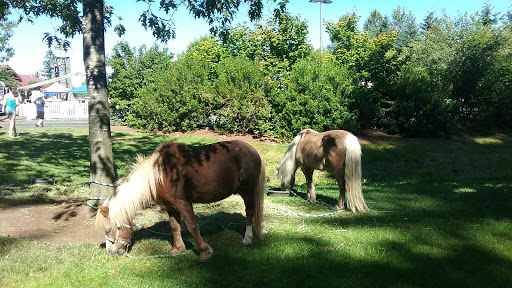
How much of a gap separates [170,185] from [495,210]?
5824 millimetres

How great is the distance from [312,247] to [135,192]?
8.11 feet

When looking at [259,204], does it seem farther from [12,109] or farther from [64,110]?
[64,110]

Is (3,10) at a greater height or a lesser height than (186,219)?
greater

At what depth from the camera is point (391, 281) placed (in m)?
4.37

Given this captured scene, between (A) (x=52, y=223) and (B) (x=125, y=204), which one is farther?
(A) (x=52, y=223)

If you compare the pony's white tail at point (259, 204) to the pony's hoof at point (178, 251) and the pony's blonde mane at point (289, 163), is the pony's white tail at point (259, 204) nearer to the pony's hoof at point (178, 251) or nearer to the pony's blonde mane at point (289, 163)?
the pony's hoof at point (178, 251)

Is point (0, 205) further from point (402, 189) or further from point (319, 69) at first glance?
point (319, 69)

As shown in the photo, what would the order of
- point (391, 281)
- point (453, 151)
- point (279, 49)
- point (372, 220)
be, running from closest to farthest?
point (391, 281)
point (372, 220)
point (453, 151)
point (279, 49)

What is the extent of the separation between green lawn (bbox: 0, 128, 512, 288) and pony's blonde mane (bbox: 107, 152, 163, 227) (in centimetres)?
63

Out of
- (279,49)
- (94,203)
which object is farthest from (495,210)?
(279,49)

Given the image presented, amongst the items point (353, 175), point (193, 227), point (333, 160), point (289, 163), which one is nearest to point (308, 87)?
point (289, 163)

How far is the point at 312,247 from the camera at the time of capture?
5.49 metres

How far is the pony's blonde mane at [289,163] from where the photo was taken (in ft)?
28.7

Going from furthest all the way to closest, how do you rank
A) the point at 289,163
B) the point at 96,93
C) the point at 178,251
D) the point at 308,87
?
the point at 308,87, the point at 289,163, the point at 96,93, the point at 178,251
